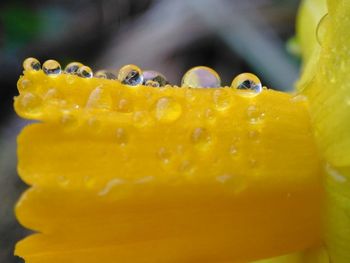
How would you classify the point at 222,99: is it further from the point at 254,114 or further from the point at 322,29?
the point at 322,29

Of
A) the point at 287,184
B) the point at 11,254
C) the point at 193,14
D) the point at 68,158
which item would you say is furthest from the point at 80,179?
the point at 193,14

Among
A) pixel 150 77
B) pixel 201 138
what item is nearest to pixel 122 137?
pixel 201 138

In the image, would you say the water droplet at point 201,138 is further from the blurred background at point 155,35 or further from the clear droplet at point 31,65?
the blurred background at point 155,35

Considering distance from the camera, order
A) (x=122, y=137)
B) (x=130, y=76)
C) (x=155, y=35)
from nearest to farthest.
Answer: (x=122, y=137) < (x=130, y=76) < (x=155, y=35)

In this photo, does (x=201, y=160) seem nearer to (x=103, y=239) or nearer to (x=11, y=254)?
(x=103, y=239)

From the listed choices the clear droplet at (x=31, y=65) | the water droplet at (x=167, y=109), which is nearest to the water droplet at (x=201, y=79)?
the water droplet at (x=167, y=109)

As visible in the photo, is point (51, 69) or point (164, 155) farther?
point (51, 69)
